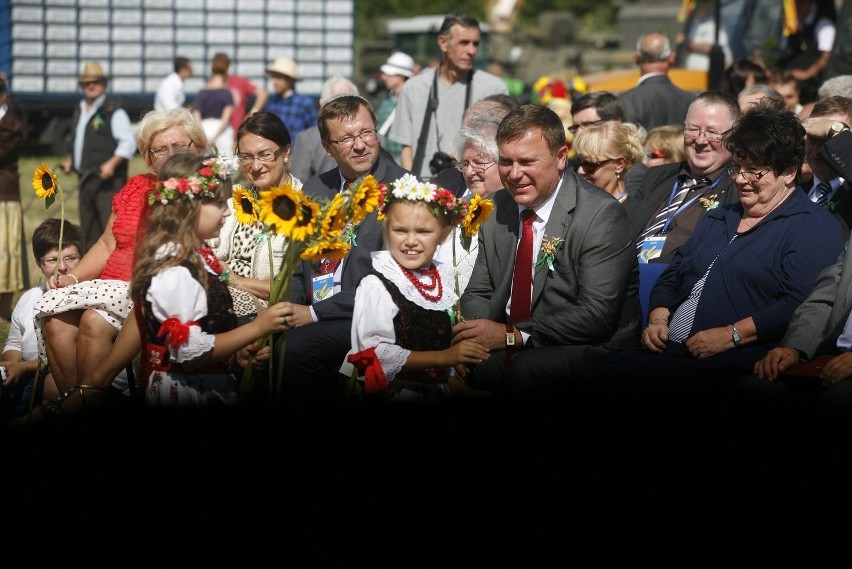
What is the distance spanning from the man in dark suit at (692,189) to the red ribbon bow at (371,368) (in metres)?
2.04

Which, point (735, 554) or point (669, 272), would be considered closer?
point (735, 554)

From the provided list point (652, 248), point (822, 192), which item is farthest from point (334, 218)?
point (822, 192)

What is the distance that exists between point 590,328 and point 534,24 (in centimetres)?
2750

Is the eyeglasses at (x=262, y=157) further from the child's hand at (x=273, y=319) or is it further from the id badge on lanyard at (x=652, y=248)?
the id badge on lanyard at (x=652, y=248)

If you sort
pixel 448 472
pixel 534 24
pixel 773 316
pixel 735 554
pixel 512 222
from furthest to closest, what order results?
pixel 534 24 < pixel 512 222 < pixel 773 316 < pixel 448 472 < pixel 735 554

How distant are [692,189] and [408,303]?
2160mm

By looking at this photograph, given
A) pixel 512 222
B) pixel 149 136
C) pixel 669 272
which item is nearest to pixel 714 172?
pixel 669 272

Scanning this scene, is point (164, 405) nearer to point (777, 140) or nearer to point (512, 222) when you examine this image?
point (512, 222)

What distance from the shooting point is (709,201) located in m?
5.72

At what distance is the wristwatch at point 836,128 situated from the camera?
5.27m

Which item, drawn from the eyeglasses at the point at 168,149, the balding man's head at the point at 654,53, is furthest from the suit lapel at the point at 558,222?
the balding man's head at the point at 654,53

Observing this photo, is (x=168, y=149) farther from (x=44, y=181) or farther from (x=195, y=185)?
(x=195, y=185)

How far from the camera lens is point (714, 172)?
5.91 meters

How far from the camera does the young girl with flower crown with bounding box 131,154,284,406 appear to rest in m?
4.19
